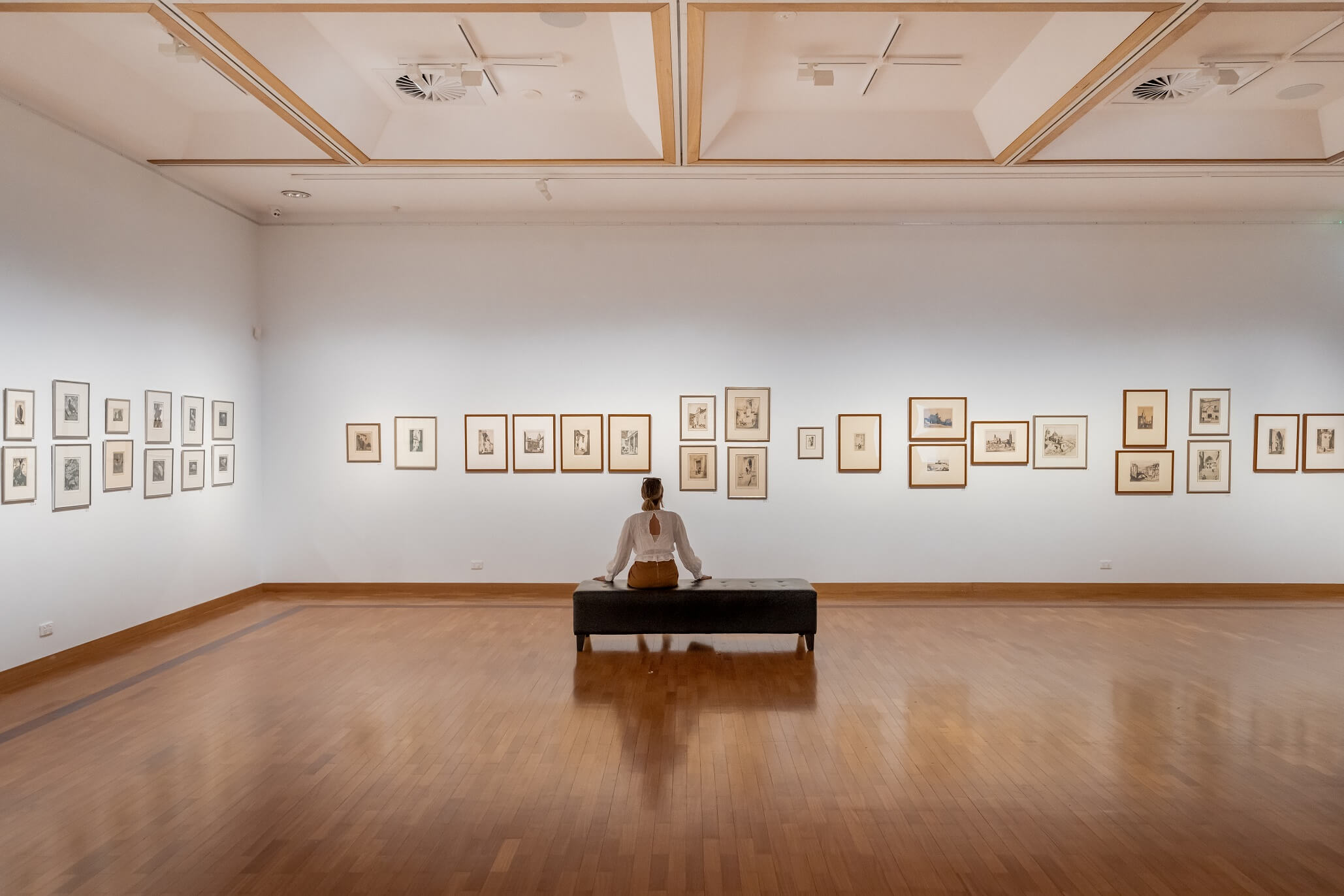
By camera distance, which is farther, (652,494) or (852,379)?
(852,379)

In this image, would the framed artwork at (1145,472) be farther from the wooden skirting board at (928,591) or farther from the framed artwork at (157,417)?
the framed artwork at (157,417)

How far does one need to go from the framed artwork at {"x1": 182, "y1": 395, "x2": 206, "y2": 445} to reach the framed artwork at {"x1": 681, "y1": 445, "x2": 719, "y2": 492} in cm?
680

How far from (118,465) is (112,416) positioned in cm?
58

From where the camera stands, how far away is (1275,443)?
12.6 m

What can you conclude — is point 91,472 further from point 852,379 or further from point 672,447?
point 852,379

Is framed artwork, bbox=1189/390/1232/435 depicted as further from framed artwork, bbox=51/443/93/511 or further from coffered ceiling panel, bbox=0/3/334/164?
framed artwork, bbox=51/443/93/511

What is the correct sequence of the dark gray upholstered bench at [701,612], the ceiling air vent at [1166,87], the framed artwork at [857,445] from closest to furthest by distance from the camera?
the ceiling air vent at [1166,87] < the dark gray upholstered bench at [701,612] < the framed artwork at [857,445]

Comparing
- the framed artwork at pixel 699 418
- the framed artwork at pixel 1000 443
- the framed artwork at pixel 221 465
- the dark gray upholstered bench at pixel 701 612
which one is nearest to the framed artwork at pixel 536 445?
the framed artwork at pixel 699 418

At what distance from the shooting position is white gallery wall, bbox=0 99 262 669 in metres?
8.09

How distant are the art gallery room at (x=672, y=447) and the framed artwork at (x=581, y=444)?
87 millimetres

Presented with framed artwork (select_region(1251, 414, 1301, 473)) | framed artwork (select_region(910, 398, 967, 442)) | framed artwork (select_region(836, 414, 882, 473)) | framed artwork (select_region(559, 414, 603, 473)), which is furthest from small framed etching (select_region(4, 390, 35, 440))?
framed artwork (select_region(1251, 414, 1301, 473))

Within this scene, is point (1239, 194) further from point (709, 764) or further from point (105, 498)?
point (105, 498)

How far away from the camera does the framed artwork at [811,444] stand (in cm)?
1255

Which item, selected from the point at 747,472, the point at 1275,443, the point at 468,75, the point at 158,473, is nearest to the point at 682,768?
the point at 468,75
